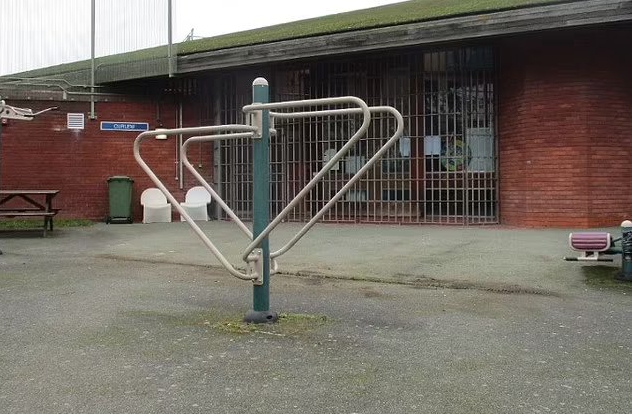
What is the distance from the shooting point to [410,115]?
12.2 metres

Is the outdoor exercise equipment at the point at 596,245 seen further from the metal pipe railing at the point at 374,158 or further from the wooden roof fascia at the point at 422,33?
the wooden roof fascia at the point at 422,33

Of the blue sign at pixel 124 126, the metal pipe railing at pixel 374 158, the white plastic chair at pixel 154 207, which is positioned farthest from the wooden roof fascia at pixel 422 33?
the metal pipe railing at pixel 374 158

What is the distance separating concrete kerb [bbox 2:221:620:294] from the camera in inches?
258

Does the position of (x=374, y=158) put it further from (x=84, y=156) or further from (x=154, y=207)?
(x=84, y=156)

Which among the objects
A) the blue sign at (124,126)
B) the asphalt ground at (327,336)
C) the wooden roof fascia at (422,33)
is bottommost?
the asphalt ground at (327,336)

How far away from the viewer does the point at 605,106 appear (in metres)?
10.3

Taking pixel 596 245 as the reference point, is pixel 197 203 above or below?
above

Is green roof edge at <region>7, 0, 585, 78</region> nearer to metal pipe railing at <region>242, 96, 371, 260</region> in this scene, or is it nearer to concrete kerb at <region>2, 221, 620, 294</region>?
concrete kerb at <region>2, 221, 620, 294</region>

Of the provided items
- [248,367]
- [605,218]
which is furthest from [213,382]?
[605,218]

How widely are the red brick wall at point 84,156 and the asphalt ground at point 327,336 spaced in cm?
579

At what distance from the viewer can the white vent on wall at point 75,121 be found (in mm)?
13500

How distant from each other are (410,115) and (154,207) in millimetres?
5984

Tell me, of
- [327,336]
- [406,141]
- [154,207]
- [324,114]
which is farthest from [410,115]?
[327,336]

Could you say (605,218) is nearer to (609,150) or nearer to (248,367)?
(609,150)
